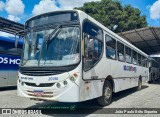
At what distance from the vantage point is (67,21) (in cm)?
645

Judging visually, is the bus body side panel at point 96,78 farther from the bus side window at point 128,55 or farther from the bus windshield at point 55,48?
the bus side window at point 128,55

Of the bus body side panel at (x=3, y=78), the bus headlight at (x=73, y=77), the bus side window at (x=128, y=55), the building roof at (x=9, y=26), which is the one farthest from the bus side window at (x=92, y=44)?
the building roof at (x=9, y=26)

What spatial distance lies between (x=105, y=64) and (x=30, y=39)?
2.90m

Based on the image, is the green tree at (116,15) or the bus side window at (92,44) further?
the green tree at (116,15)

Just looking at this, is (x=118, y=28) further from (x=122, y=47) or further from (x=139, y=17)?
(x=122, y=47)

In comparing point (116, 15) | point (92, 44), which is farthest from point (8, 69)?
point (116, 15)

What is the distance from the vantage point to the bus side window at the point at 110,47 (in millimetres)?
8277

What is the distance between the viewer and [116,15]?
2819 centimetres

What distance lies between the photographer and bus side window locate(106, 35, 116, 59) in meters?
8.28

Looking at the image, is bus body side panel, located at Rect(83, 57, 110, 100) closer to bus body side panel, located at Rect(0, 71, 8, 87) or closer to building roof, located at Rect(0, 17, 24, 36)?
bus body side panel, located at Rect(0, 71, 8, 87)

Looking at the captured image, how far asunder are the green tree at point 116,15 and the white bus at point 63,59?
20.5 m

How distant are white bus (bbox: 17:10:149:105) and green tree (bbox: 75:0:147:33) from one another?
20526mm

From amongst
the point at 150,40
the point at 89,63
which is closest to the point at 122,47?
the point at 89,63

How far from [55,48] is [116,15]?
76.4 feet
